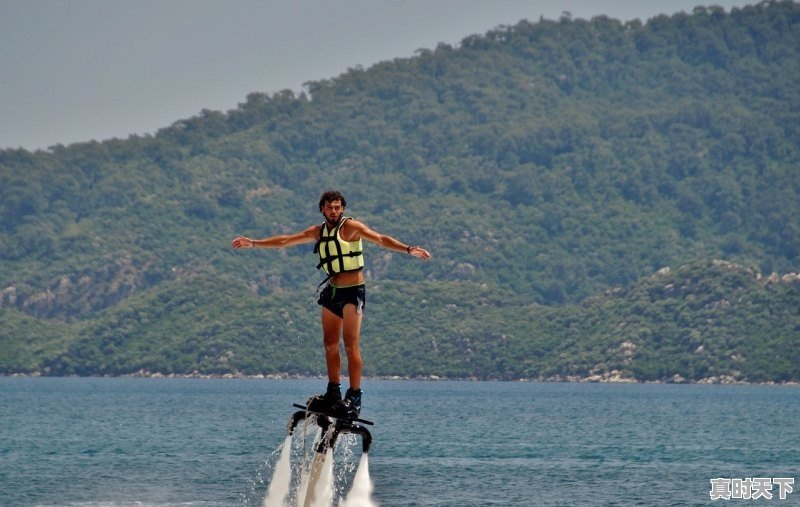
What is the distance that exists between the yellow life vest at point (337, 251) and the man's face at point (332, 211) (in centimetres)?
8

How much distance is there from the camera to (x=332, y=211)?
2130cm

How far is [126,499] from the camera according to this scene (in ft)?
232

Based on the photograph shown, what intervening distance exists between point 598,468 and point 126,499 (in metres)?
35.0

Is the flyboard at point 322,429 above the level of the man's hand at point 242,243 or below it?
below

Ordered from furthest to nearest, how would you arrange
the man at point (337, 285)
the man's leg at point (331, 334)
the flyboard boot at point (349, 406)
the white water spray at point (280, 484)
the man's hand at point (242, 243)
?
the white water spray at point (280, 484), the man's leg at point (331, 334), the flyboard boot at point (349, 406), the man at point (337, 285), the man's hand at point (242, 243)

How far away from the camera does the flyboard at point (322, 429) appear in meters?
21.3

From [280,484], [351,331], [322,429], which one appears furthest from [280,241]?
[280,484]

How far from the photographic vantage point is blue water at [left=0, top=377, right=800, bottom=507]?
75.4m

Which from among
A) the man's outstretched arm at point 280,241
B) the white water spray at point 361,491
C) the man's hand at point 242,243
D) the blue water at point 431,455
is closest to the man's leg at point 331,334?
the man's outstretched arm at point 280,241

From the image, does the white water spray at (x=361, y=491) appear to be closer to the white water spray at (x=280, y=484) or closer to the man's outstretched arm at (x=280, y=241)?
the white water spray at (x=280, y=484)

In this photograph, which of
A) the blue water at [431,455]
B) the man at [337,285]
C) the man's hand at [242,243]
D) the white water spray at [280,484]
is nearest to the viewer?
the man's hand at [242,243]

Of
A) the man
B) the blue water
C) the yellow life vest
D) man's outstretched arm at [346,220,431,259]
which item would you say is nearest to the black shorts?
the man

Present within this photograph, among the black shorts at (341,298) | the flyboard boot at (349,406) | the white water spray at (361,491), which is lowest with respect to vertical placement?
the white water spray at (361,491)

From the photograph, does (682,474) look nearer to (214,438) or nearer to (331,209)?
(214,438)
